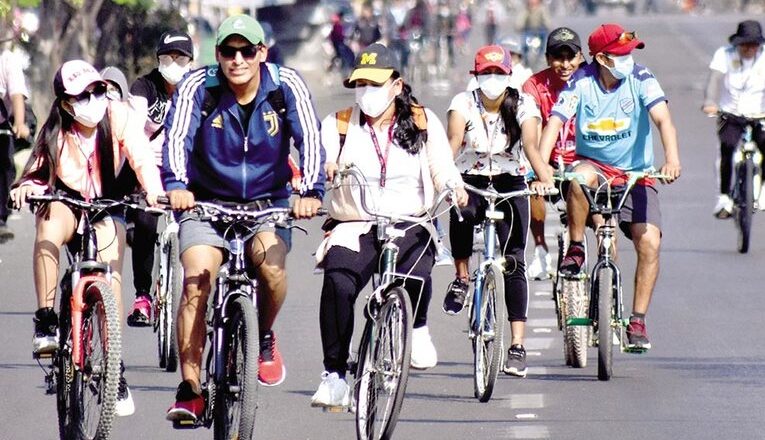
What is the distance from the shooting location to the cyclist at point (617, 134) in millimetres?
11992

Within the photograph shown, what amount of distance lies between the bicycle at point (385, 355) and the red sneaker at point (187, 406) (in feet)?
2.55

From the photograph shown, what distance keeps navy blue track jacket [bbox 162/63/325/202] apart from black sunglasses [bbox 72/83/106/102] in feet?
3.10

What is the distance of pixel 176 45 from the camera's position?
44.6 ft

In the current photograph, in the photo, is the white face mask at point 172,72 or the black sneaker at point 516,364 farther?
the white face mask at point 172,72

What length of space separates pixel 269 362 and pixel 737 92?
432 inches

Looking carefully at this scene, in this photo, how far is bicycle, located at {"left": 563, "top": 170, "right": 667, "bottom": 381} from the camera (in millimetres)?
11445

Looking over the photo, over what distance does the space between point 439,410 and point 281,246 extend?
2.05 m

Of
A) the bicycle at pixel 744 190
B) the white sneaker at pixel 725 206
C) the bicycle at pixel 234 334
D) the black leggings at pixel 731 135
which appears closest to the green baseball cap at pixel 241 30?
the bicycle at pixel 234 334

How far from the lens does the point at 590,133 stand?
1212 cm

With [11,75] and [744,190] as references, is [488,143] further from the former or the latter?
[11,75]

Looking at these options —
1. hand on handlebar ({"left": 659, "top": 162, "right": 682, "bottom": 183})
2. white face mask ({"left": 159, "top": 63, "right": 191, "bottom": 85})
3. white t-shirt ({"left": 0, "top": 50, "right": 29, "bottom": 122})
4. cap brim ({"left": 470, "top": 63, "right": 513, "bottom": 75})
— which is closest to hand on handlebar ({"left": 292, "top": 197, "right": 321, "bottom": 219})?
cap brim ({"left": 470, "top": 63, "right": 513, "bottom": 75})

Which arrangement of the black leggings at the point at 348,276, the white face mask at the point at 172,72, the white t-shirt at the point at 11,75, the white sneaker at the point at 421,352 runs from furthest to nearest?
the white t-shirt at the point at 11,75, the white face mask at the point at 172,72, the white sneaker at the point at 421,352, the black leggings at the point at 348,276

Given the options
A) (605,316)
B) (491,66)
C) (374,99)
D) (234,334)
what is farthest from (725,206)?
(234,334)

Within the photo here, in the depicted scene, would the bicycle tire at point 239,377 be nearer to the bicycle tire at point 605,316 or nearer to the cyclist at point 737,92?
the bicycle tire at point 605,316
